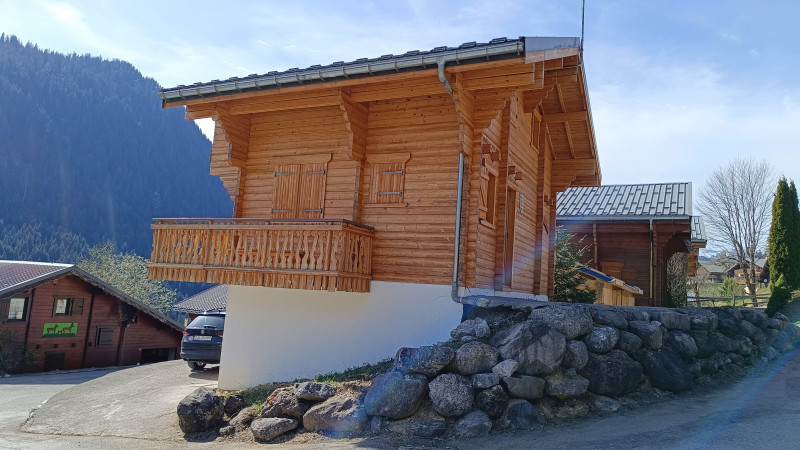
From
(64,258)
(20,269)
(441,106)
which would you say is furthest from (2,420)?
(64,258)

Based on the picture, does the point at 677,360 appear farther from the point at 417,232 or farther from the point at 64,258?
the point at 64,258

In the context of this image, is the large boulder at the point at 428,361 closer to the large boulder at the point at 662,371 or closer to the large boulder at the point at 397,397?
the large boulder at the point at 397,397

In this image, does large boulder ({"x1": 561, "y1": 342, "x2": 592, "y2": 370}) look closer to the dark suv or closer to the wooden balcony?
the wooden balcony

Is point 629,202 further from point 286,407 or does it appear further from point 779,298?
point 286,407

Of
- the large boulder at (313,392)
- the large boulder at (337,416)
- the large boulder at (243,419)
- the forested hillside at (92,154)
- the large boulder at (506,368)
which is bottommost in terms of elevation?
the large boulder at (243,419)

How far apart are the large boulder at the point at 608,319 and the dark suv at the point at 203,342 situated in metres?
10.0

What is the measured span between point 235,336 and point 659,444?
908 cm

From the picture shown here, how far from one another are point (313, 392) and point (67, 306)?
2822cm

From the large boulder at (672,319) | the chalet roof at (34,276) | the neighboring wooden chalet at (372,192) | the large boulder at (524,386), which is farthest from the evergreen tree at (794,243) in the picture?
the chalet roof at (34,276)

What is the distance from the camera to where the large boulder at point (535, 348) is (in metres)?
7.95

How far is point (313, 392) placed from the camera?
8.34 m

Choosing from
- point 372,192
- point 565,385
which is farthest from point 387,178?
point 565,385

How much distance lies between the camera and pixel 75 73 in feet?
526

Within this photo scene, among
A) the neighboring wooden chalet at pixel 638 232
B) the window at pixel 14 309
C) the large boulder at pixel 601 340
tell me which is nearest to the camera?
the large boulder at pixel 601 340
